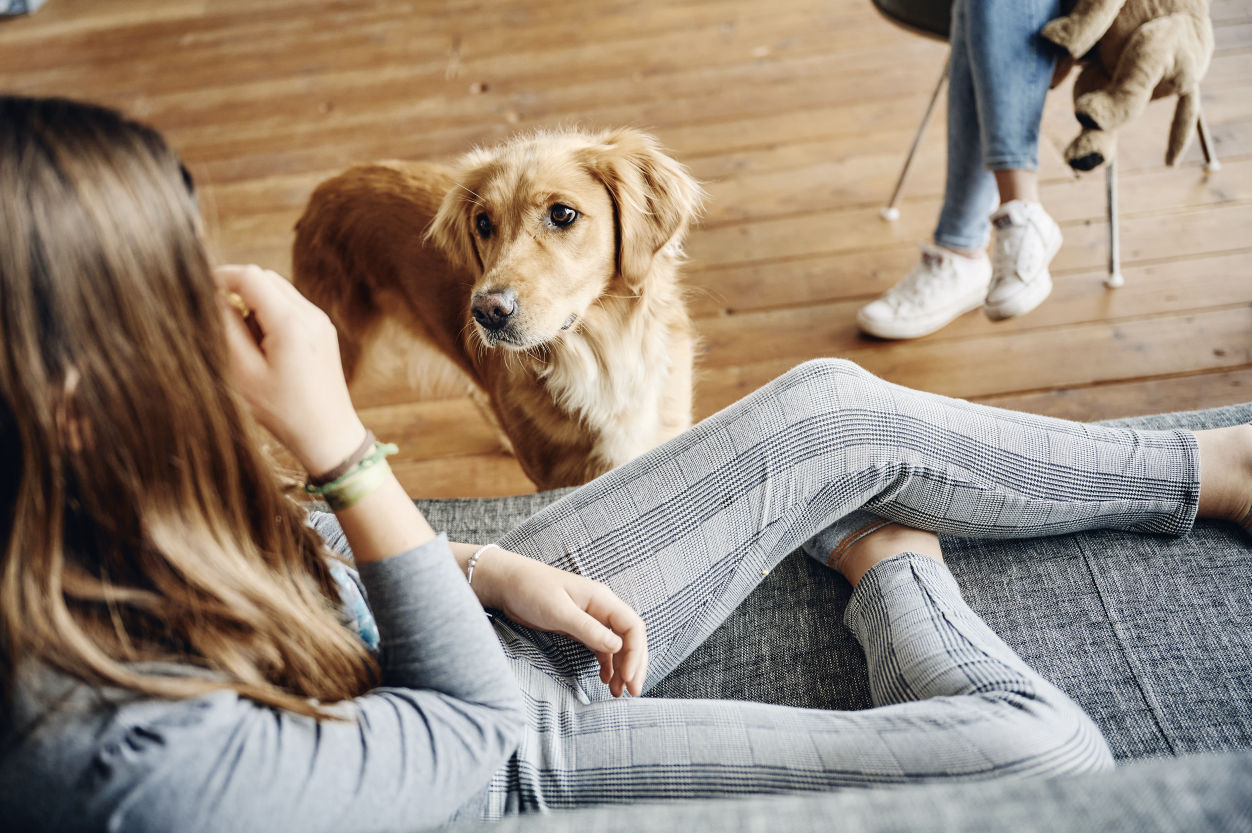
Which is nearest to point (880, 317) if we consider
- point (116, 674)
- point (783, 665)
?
point (783, 665)

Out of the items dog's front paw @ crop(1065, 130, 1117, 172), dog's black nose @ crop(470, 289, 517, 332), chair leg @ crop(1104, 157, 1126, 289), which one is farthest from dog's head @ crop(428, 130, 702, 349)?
chair leg @ crop(1104, 157, 1126, 289)

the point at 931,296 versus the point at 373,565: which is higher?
the point at 373,565

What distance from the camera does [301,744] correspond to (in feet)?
1.90

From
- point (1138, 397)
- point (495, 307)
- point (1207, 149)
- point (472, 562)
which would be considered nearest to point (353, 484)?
point (472, 562)

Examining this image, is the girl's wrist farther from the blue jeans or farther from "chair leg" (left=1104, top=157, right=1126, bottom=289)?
"chair leg" (left=1104, top=157, right=1126, bottom=289)

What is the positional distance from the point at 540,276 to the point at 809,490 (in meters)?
0.64

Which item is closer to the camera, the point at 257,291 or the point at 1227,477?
the point at 257,291

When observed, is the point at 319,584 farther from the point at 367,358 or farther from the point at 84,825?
the point at 367,358

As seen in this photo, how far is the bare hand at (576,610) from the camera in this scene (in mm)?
848

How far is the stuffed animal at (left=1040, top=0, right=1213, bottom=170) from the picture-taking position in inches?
61.6

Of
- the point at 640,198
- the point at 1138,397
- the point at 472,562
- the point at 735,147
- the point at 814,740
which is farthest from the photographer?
the point at 735,147

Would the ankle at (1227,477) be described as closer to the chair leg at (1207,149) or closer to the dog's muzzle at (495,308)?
the dog's muzzle at (495,308)

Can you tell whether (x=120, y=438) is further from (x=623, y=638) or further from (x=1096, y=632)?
(x=1096, y=632)

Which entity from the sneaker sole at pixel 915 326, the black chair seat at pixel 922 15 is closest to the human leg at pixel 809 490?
the sneaker sole at pixel 915 326
